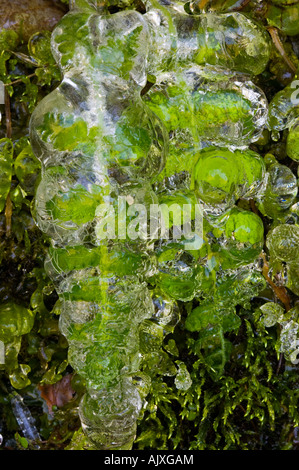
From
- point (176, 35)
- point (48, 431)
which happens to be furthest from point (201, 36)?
point (48, 431)

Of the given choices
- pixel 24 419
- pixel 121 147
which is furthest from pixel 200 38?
pixel 24 419

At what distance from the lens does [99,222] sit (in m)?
0.73

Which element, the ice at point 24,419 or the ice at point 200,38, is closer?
the ice at point 200,38

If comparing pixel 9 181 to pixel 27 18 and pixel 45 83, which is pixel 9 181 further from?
pixel 27 18
